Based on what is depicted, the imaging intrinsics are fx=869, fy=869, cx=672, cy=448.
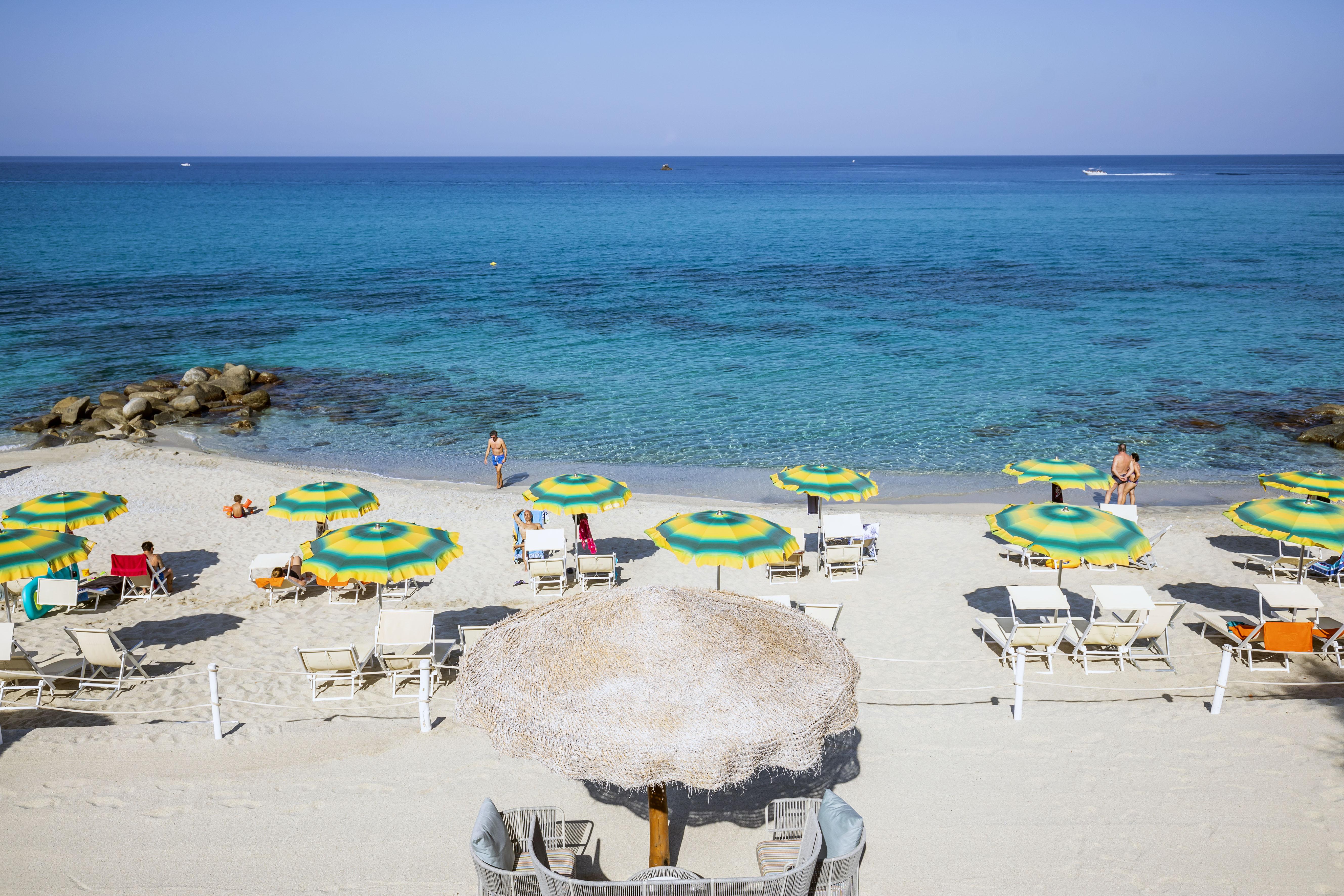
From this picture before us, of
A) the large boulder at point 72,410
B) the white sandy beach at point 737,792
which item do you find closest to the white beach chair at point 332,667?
the white sandy beach at point 737,792

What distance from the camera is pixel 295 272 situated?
55469 mm

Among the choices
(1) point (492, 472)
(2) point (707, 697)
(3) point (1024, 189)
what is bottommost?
(1) point (492, 472)

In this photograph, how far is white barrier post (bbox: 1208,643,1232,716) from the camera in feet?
30.3

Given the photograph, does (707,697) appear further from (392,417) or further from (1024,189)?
(1024,189)

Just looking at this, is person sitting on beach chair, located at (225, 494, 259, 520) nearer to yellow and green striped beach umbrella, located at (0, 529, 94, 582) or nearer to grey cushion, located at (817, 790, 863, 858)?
yellow and green striped beach umbrella, located at (0, 529, 94, 582)

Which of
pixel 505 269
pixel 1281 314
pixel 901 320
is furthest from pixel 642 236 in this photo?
pixel 1281 314

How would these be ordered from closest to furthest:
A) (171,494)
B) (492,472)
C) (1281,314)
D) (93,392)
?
(171,494), (492,472), (93,392), (1281,314)

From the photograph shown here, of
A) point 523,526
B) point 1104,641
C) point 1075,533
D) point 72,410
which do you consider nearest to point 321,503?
point 523,526

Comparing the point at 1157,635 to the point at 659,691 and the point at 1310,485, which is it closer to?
the point at 1310,485

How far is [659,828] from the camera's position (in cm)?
667

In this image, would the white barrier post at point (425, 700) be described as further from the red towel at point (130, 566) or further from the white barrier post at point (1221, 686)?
the white barrier post at point (1221, 686)

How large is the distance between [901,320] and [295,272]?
125ft

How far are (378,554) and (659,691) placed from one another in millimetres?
5400

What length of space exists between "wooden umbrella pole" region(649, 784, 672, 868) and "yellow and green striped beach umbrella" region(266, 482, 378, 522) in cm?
761
